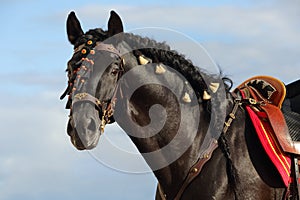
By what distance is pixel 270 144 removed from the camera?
7.40 m

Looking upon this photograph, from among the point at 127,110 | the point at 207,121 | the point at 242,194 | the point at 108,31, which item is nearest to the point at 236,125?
the point at 207,121

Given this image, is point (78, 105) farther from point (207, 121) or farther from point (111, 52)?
point (207, 121)

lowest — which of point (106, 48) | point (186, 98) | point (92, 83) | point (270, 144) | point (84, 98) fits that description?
point (270, 144)

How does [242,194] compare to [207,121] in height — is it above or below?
below

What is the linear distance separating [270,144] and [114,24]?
2.26m

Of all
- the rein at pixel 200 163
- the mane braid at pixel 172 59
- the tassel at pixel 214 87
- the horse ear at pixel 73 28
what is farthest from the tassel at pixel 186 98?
the horse ear at pixel 73 28

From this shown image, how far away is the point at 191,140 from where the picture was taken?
7309 mm

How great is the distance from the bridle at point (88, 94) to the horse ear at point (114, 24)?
0.61 ft

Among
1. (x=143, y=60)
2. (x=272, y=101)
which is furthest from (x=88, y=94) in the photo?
(x=272, y=101)

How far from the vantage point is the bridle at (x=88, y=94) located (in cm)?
664

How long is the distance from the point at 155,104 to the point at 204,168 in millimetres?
905

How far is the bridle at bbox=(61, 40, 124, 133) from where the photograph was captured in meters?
6.64

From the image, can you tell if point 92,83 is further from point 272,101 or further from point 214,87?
point 272,101

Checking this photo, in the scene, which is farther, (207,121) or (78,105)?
(207,121)
